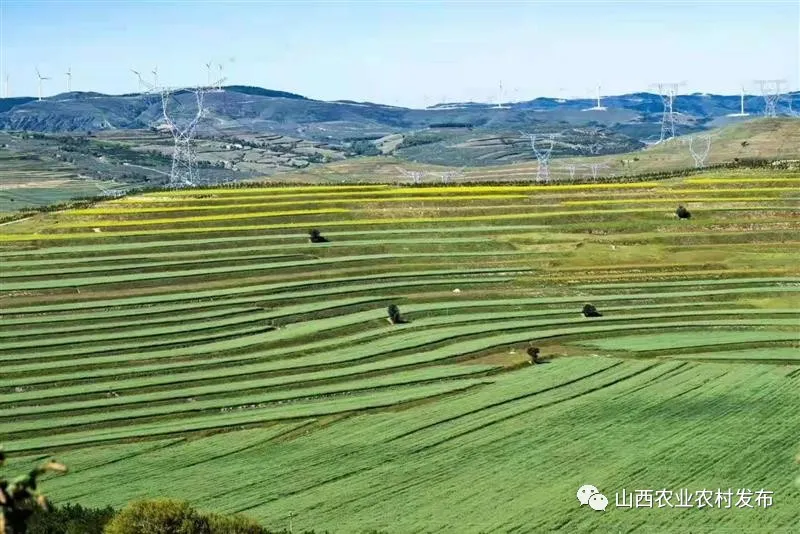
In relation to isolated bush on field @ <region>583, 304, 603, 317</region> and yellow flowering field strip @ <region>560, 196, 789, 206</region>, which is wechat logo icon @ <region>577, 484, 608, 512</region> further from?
yellow flowering field strip @ <region>560, 196, 789, 206</region>

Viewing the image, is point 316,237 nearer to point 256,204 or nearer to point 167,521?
point 256,204

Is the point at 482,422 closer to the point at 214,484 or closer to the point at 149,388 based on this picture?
the point at 214,484

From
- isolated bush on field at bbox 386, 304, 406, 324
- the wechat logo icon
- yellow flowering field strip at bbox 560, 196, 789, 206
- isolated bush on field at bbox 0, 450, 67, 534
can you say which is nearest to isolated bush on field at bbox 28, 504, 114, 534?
the wechat logo icon

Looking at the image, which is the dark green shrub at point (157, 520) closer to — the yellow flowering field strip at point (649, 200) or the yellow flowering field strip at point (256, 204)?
the yellow flowering field strip at point (256, 204)

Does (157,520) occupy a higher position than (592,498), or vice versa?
(157,520)

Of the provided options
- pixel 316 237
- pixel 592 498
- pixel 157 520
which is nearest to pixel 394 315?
pixel 316 237

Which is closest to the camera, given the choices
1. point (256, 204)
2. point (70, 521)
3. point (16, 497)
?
point (16, 497)

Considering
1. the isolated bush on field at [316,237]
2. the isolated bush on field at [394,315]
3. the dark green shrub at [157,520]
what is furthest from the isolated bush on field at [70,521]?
the isolated bush on field at [316,237]
